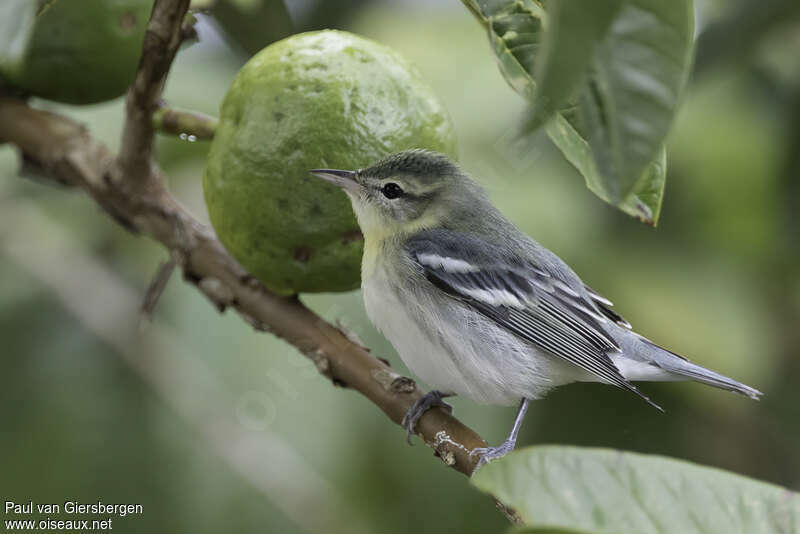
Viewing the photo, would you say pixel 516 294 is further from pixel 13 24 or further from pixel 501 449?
pixel 13 24

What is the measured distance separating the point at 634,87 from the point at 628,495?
624 millimetres

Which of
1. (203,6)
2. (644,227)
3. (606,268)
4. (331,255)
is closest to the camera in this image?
(331,255)

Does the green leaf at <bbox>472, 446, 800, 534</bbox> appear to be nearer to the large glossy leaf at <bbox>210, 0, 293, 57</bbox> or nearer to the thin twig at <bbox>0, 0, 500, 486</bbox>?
the thin twig at <bbox>0, 0, 500, 486</bbox>

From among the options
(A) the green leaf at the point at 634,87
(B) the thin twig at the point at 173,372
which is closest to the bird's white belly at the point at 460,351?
(B) the thin twig at the point at 173,372

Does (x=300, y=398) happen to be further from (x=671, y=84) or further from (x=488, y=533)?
(x=671, y=84)

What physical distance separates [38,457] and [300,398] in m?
0.85

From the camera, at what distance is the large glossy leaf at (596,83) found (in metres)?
0.90

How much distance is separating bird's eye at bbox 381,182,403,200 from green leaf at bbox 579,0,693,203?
4.48ft

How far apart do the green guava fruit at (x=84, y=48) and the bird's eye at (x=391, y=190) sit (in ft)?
2.39

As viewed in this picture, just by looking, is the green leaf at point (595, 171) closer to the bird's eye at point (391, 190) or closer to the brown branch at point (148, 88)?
the brown branch at point (148, 88)

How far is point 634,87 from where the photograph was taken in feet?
3.14

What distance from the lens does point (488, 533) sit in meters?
2.81

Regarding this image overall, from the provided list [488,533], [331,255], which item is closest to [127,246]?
[331,255]

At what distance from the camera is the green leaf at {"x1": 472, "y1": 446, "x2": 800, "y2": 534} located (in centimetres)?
118
